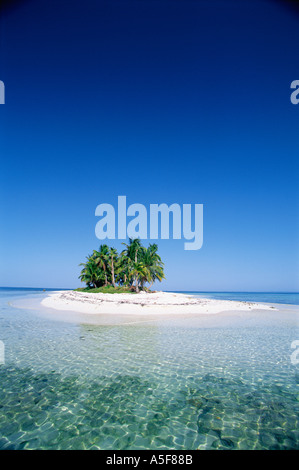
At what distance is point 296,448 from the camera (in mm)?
5098

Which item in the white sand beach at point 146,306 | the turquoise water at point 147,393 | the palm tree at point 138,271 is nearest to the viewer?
the turquoise water at point 147,393

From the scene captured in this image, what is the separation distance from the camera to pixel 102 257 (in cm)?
5847

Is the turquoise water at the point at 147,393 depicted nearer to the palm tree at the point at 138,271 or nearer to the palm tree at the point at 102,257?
the palm tree at the point at 138,271

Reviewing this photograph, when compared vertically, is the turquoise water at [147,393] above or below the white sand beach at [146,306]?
above

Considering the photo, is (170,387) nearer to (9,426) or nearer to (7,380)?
(9,426)

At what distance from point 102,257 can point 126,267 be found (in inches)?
255

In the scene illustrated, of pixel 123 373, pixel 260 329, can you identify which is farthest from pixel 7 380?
pixel 260 329

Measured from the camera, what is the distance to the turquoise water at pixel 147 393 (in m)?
5.41

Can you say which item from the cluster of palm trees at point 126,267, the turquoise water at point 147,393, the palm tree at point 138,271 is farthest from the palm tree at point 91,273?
the turquoise water at point 147,393

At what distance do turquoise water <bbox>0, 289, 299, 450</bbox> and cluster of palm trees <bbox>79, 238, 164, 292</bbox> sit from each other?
38.9m

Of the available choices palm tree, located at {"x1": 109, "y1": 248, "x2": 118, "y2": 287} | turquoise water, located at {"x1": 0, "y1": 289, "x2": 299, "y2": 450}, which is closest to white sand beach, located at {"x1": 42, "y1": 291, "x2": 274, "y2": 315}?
turquoise water, located at {"x1": 0, "y1": 289, "x2": 299, "y2": 450}

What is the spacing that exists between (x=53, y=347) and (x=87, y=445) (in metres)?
7.73

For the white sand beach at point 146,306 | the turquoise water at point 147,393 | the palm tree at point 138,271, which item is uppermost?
the palm tree at point 138,271

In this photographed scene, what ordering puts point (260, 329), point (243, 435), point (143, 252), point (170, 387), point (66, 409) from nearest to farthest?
point (243, 435) < point (66, 409) < point (170, 387) < point (260, 329) < point (143, 252)
